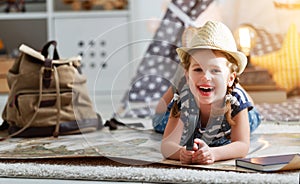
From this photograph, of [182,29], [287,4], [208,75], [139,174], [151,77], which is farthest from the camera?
[287,4]

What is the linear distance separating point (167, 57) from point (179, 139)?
51 cm

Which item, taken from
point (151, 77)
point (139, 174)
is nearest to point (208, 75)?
point (139, 174)

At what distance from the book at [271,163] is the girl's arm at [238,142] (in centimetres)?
6

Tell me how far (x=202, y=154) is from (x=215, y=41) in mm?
271

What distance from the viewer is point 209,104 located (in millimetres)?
1677

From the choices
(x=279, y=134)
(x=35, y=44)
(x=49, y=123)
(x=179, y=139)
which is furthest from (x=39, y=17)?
(x=179, y=139)

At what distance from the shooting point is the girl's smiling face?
5.32 feet

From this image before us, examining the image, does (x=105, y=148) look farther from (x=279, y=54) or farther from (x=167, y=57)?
(x=279, y=54)

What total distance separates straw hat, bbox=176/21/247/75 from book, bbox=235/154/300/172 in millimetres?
240

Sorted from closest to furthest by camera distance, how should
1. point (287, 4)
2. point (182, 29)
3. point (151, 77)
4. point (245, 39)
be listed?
point (182, 29)
point (151, 77)
point (245, 39)
point (287, 4)

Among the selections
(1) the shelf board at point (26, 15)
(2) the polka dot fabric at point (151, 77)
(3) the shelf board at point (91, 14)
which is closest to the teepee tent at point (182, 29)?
(2) the polka dot fabric at point (151, 77)

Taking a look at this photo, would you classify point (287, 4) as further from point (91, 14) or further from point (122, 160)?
point (122, 160)

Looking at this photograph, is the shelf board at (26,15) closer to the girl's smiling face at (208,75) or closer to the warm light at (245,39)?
the warm light at (245,39)

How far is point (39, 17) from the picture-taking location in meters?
3.58
